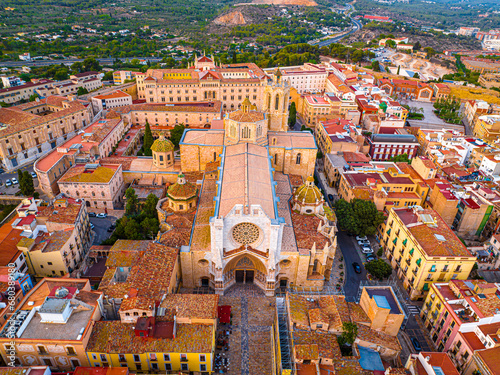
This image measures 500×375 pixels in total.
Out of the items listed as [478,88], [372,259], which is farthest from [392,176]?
[478,88]

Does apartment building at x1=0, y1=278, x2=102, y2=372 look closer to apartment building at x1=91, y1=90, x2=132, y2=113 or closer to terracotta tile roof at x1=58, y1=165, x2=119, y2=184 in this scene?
terracotta tile roof at x1=58, y1=165, x2=119, y2=184

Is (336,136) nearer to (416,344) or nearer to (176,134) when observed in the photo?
(176,134)

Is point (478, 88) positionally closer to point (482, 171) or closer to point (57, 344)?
point (482, 171)

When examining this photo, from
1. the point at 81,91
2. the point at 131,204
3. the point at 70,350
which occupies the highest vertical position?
the point at 81,91

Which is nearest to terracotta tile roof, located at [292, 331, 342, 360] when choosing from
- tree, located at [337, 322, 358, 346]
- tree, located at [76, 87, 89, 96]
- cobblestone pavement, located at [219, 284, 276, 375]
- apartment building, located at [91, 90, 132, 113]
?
tree, located at [337, 322, 358, 346]

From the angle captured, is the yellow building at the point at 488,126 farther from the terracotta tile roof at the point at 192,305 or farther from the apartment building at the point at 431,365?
the terracotta tile roof at the point at 192,305

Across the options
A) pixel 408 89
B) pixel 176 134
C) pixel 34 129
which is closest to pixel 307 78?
pixel 408 89
